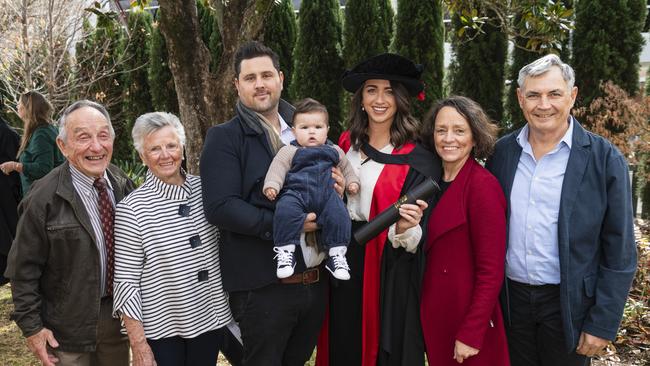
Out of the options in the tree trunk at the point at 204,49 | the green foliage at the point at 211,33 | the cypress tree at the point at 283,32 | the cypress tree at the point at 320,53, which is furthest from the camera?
the green foliage at the point at 211,33

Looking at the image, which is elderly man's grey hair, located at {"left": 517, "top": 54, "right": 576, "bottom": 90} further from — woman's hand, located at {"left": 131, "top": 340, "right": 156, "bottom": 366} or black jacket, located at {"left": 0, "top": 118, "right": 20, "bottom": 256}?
black jacket, located at {"left": 0, "top": 118, "right": 20, "bottom": 256}

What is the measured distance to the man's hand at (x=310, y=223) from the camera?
2514 mm

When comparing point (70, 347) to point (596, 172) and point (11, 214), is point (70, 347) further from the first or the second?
point (11, 214)

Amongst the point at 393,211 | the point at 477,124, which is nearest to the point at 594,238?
the point at 477,124

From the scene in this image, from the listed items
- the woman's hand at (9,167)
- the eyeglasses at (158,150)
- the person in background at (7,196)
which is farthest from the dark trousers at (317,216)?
the woman's hand at (9,167)

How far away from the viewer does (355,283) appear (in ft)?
9.61

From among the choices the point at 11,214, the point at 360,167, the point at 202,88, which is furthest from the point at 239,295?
the point at 11,214

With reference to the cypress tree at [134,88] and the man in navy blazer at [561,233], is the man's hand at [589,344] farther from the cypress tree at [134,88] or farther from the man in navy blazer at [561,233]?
the cypress tree at [134,88]

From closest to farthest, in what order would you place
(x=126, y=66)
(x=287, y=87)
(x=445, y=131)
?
(x=445, y=131) < (x=287, y=87) < (x=126, y=66)

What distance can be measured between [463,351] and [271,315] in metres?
0.93

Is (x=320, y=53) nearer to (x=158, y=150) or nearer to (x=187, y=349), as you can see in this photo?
(x=158, y=150)

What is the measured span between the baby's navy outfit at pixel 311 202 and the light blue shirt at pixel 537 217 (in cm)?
81

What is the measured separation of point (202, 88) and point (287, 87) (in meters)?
5.76

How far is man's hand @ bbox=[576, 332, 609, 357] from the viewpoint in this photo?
2.42 metres
